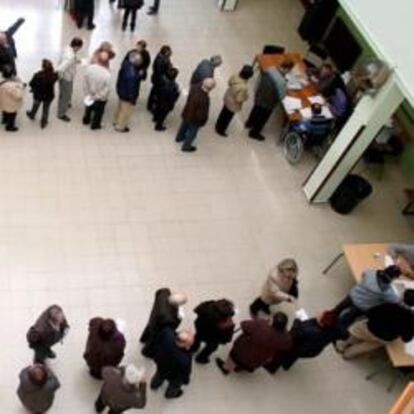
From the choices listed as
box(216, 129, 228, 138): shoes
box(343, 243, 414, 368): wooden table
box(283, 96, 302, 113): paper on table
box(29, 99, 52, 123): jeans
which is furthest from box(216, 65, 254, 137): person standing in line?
box(343, 243, 414, 368): wooden table

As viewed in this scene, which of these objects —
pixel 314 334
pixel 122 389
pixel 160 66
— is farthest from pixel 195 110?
pixel 122 389

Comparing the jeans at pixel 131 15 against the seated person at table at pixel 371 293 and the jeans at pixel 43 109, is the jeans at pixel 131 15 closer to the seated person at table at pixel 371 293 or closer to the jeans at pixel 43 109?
the jeans at pixel 43 109

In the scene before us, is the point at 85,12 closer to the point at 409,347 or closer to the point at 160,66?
the point at 160,66

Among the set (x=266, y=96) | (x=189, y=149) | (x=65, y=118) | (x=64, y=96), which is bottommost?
(x=65, y=118)

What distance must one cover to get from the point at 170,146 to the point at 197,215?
4.63ft

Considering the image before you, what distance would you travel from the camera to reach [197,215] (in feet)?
31.1

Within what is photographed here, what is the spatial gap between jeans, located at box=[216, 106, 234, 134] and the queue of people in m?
3.38

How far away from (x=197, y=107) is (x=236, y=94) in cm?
80

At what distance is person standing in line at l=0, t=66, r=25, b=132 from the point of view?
895cm

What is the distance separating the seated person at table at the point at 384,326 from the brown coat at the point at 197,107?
3.76 meters

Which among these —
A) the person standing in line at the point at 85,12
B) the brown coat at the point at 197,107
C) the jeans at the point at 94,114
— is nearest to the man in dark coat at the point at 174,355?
the brown coat at the point at 197,107

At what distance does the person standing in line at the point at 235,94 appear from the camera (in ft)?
32.9

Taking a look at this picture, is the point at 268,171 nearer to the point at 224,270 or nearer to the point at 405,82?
the point at 224,270

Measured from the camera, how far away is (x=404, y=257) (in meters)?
8.88
